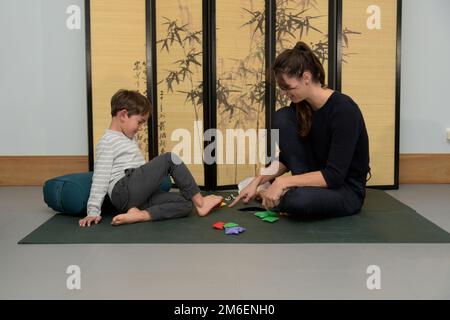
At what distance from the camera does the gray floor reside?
5.63 feet

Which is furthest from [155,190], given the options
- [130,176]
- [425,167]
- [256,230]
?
[425,167]

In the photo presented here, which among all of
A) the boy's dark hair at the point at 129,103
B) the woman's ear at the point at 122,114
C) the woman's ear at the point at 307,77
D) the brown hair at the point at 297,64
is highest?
the brown hair at the point at 297,64

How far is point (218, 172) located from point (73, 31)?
1.53m

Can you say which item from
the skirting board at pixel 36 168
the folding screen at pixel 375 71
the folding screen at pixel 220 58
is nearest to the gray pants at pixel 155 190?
the folding screen at pixel 220 58

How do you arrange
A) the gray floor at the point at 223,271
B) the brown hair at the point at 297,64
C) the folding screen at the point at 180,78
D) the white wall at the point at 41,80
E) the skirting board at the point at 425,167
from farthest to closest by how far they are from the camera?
the skirting board at the point at 425,167 → the white wall at the point at 41,80 → the folding screen at the point at 180,78 → the brown hair at the point at 297,64 → the gray floor at the point at 223,271

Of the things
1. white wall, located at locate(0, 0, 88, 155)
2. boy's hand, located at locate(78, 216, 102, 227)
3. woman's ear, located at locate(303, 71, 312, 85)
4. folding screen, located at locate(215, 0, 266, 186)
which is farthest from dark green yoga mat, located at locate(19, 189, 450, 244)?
white wall, located at locate(0, 0, 88, 155)

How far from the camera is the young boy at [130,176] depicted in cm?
265

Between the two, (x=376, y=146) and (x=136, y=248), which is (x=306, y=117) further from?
(x=376, y=146)

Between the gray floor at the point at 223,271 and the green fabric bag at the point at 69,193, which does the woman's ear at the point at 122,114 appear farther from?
the gray floor at the point at 223,271

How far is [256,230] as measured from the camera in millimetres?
2535

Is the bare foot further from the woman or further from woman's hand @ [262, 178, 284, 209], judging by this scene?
woman's hand @ [262, 178, 284, 209]

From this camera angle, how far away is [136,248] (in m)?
2.25
